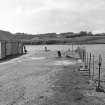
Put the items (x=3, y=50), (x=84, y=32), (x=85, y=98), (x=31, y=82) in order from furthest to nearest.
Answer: (x=84, y=32), (x=3, y=50), (x=31, y=82), (x=85, y=98)

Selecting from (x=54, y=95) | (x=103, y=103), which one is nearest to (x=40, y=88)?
(x=54, y=95)

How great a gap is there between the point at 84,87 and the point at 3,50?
17496 mm

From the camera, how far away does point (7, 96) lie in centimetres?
729

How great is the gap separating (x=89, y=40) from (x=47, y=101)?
10629 cm

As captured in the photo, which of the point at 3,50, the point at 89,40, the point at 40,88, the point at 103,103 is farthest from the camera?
the point at 89,40

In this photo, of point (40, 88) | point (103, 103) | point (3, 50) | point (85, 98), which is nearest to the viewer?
point (103, 103)

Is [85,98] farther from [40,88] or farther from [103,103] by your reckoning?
[40,88]

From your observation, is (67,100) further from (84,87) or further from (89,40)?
(89,40)

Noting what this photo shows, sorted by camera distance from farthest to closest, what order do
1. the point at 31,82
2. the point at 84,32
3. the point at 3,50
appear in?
the point at 84,32 → the point at 3,50 → the point at 31,82

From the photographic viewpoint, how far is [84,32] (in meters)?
130

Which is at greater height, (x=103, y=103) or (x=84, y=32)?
(x=84, y=32)

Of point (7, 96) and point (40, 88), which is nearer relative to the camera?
point (7, 96)

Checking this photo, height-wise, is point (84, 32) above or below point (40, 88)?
above

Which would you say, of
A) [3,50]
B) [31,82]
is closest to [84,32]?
[3,50]
